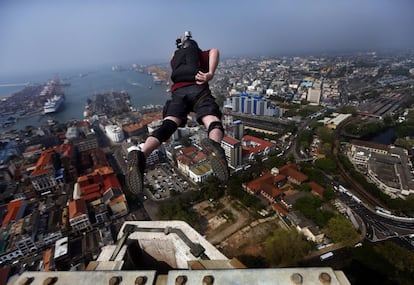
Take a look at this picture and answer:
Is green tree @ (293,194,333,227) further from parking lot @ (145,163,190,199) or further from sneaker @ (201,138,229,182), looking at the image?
sneaker @ (201,138,229,182)

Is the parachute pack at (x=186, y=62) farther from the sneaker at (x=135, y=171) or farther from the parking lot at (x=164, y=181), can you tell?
the parking lot at (x=164, y=181)

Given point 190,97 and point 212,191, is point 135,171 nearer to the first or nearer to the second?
point 190,97

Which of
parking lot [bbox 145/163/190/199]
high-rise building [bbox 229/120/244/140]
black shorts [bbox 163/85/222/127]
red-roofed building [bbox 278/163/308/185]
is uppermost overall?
black shorts [bbox 163/85/222/127]

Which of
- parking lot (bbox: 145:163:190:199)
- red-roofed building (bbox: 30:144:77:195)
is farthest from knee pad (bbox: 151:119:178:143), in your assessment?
red-roofed building (bbox: 30:144:77:195)

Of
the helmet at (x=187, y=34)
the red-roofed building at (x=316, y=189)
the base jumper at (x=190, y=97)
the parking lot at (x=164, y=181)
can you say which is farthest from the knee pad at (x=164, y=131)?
the red-roofed building at (x=316, y=189)

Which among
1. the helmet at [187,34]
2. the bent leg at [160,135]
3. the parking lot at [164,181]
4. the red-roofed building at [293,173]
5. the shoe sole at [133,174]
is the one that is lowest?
the parking lot at [164,181]

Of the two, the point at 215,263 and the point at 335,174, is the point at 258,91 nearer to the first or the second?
the point at 335,174

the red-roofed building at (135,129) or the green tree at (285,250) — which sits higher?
the red-roofed building at (135,129)
